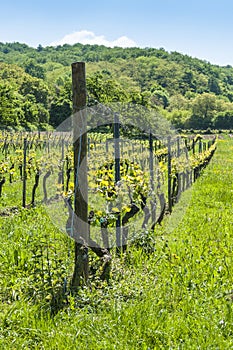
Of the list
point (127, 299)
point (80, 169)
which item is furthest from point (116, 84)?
point (127, 299)

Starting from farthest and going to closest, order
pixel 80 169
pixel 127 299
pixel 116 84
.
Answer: pixel 116 84 < pixel 80 169 < pixel 127 299

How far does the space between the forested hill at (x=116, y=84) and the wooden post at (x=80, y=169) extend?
1817 inches

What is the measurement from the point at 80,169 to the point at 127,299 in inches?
56.5

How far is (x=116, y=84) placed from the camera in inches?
3009

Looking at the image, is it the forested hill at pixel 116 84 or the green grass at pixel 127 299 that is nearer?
the green grass at pixel 127 299

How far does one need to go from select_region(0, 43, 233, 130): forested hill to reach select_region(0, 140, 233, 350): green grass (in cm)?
4544

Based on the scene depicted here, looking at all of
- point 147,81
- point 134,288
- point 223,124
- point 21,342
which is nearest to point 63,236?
point 134,288

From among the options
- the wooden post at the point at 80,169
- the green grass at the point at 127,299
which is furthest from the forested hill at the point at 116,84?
the wooden post at the point at 80,169

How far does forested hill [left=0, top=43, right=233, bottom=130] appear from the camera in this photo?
213 feet

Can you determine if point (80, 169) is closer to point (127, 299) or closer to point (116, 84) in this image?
point (127, 299)

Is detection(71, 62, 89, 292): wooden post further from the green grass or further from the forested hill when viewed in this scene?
the forested hill

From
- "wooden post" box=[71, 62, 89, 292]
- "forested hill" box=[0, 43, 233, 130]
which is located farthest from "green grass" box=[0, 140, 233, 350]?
"forested hill" box=[0, 43, 233, 130]

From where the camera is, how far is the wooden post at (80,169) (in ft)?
14.9

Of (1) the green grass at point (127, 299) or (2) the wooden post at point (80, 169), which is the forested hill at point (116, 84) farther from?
(2) the wooden post at point (80, 169)
